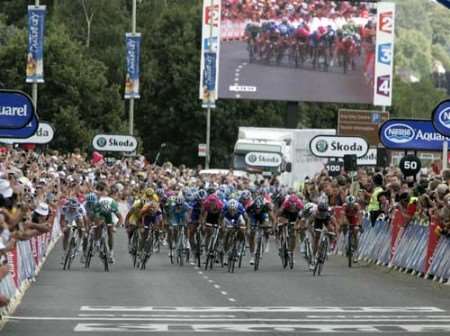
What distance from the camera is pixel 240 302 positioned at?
25.2 metres

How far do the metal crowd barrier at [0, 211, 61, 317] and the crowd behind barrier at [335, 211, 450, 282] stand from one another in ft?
23.0

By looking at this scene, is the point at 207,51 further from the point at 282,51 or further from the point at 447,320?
the point at 447,320

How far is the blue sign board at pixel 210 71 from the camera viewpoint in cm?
7025

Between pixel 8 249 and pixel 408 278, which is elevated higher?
pixel 8 249

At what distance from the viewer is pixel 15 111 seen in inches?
995

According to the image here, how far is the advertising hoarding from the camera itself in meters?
59.6

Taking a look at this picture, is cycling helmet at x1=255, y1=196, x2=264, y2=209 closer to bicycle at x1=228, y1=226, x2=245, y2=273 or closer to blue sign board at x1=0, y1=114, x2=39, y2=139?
bicycle at x1=228, y1=226, x2=245, y2=273

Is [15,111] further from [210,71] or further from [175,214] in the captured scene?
[210,71]

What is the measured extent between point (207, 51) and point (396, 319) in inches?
1946

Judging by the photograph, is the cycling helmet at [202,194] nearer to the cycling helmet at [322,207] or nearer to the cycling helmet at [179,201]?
the cycling helmet at [179,201]

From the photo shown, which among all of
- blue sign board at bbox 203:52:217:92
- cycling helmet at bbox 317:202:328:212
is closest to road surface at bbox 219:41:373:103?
blue sign board at bbox 203:52:217:92

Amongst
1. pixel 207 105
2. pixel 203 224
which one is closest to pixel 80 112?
pixel 207 105

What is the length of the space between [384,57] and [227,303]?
157 ft

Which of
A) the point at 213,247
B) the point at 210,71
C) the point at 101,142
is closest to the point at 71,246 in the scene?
the point at 213,247
